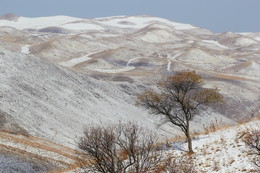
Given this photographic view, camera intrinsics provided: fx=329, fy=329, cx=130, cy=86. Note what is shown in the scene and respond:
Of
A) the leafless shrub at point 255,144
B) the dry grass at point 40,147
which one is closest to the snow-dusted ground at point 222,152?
the leafless shrub at point 255,144

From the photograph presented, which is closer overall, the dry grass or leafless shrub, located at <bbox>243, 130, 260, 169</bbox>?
leafless shrub, located at <bbox>243, 130, 260, 169</bbox>

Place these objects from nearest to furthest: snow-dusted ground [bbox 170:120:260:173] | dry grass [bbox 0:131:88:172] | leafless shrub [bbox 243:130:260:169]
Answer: leafless shrub [bbox 243:130:260:169] → snow-dusted ground [bbox 170:120:260:173] → dry grass [bbox 0:131:88:172]

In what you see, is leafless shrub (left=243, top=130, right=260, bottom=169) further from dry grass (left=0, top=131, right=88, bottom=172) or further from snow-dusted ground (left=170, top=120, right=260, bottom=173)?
dry grass (left=0, top=131, right=88, bottom=172)

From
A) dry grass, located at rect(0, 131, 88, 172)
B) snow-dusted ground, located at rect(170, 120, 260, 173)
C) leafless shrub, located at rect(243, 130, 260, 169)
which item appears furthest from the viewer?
dry grass, located at rect(0, 131, 88, 172)

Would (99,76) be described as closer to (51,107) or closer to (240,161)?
(51,107)

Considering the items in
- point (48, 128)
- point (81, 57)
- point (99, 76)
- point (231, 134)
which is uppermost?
point (81, 57)

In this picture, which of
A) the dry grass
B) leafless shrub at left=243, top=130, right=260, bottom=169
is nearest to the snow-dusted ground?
leafless shrub at left=243, top=130, right=260, bottom=169

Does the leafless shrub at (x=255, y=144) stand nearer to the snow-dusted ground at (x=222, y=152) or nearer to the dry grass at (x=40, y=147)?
the snow-dusted ground at (x=222, y=152)

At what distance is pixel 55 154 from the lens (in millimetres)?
28422

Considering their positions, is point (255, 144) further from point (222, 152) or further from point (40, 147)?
point (40, 147)

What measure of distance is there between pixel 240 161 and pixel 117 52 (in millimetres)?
99676

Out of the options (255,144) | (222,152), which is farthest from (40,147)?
(255,144)

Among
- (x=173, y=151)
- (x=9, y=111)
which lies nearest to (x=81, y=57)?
(x=9, y=111)

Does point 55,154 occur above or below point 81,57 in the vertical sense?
below
